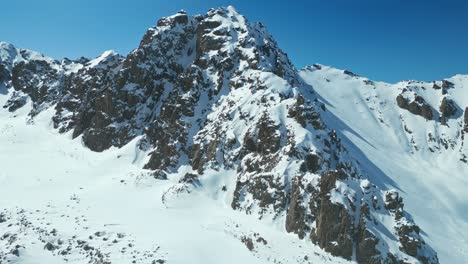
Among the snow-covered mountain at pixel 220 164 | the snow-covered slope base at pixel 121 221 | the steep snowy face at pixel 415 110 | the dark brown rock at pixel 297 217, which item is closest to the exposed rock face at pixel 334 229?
the snow-covered mountain at pixel 220 164

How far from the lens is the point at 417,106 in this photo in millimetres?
93250

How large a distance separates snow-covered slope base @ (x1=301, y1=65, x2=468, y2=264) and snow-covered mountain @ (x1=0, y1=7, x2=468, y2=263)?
426mm

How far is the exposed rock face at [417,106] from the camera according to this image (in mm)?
90688

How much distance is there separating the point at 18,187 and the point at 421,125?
78.1 metres

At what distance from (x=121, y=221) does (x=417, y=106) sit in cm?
7804

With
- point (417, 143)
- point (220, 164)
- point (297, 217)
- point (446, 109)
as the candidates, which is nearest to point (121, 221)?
point (220, 164)

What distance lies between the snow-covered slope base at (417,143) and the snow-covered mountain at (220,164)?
0.43 metres

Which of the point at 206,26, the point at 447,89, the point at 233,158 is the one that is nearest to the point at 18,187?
the point at 233,158

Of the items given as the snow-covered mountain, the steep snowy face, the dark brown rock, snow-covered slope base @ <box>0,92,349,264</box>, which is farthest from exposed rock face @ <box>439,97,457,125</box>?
the dark brown rock

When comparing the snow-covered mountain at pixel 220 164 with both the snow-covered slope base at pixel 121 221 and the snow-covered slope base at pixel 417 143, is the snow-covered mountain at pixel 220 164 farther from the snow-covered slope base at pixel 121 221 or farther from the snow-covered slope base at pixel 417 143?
the snow-covered slope base at pixel 417 143

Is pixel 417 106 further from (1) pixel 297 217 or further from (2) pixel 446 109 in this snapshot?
(1) pixel 297 217

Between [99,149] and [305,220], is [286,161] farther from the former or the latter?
[99,149]

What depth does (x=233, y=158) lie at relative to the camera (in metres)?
47.9

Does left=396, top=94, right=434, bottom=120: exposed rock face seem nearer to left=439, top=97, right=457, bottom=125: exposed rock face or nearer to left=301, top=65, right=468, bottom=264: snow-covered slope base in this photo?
left=301, top=65, right=468, bottom=264: snow-covered slope base
